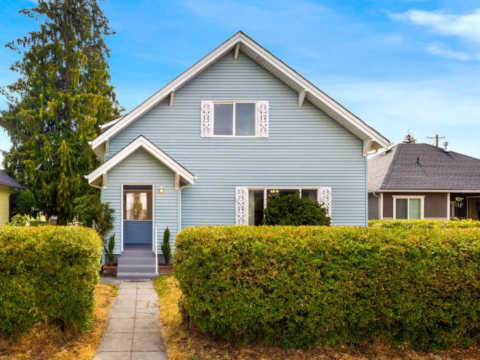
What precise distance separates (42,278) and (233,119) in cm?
872

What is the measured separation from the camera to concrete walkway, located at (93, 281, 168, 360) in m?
4.75

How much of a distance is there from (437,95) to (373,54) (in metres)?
6.69

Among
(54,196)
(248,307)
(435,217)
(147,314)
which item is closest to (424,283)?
(248,307)

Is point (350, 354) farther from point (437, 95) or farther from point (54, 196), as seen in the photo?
point (437, 95)

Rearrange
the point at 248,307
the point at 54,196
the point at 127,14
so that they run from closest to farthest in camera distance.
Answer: the point at 248,307 → the point at 127,14 → the point at 54,196

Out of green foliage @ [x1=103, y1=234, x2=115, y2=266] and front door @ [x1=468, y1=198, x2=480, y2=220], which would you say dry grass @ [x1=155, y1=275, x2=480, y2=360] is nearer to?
green foliage @ [x1=103, y1=234, x2=115, y2=266]

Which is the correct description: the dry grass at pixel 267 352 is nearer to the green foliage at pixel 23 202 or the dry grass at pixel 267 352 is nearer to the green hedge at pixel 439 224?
the green hedge at pixel 439 224

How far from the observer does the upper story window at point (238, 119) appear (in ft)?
40.4

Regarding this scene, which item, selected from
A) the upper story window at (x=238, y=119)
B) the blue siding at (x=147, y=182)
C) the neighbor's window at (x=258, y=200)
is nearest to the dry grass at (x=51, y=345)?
the blue siding at (x=147, y=182)

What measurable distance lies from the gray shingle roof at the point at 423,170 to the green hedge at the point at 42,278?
1773 centimetres

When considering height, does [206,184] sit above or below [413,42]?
below

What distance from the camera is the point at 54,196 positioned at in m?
19.4

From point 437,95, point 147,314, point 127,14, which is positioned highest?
point 127,14

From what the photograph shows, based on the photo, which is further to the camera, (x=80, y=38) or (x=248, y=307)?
(x=80, y=38)
